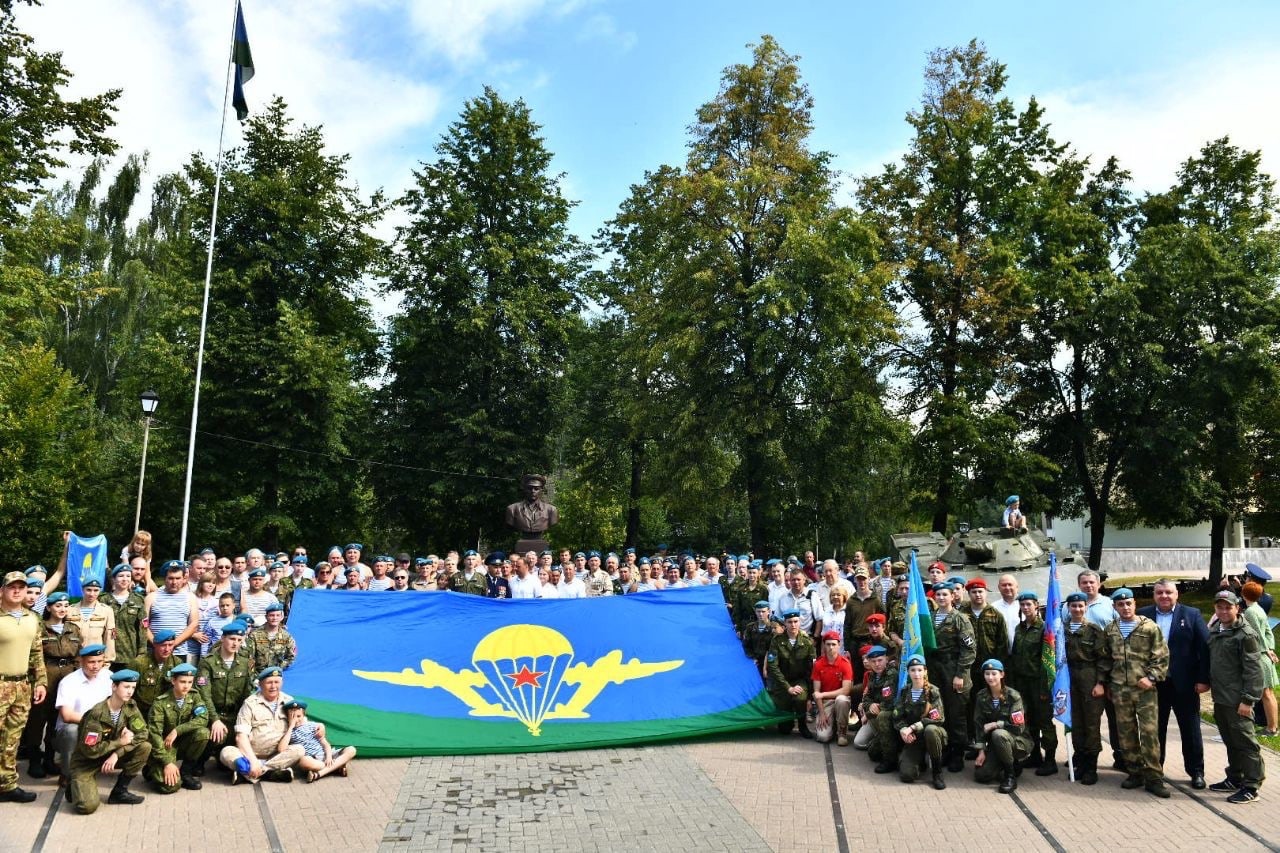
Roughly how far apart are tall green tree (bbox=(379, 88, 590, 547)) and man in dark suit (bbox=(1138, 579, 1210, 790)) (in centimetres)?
2089

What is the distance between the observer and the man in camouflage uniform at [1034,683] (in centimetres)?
950

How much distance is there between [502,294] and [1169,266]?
64.1 ft

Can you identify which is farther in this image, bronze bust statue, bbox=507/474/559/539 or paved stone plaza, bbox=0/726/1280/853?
bronze bust statue, bbox=507/474/559/539

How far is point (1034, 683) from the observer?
31.7ft

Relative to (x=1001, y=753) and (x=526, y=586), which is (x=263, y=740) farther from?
(x=1001, y=753)

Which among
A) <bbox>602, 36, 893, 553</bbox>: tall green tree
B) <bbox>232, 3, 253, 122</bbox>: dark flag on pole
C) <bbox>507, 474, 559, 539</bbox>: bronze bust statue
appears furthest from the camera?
<bbox>602, 36, 893, 553</bbox>: tall green tree

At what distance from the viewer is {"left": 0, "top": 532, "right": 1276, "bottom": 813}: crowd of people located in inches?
339

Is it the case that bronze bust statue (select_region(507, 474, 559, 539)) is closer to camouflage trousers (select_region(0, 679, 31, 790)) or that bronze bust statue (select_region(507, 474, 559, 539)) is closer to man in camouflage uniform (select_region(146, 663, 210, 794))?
man in camouflage uniform (select_region(146, 663, 210, 794))

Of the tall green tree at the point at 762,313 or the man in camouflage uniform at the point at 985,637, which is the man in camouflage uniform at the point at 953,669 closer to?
the man in camouflage uniform at the point at 985,637

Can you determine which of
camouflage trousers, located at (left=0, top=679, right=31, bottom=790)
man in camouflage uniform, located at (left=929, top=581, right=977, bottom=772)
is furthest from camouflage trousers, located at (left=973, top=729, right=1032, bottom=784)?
camouflage trousers, located at (left=0, top=679, right=31, bottom=790)

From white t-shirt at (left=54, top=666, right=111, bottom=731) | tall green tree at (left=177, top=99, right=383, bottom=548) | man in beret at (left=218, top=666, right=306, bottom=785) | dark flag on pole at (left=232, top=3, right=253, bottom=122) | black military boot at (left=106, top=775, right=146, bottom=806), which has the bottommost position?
black military boot at (left=106, top=775, right=146, bottom=806)

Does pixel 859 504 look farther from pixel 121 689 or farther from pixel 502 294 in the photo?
pixel 121 689

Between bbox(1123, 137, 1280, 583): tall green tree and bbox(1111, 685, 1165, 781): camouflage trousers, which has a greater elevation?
bbox(1123, 137, 1280, 583): tall green tree

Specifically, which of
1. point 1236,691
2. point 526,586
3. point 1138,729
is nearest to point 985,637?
point 1138,729
